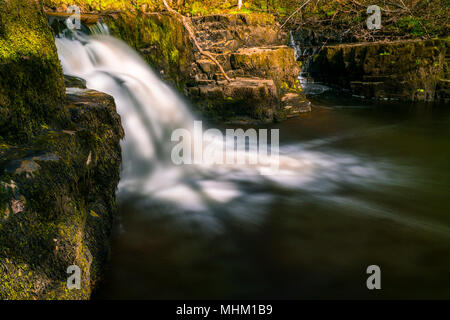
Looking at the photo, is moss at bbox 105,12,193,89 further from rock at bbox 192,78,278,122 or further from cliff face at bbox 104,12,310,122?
rock at bbox 192,78,278,122

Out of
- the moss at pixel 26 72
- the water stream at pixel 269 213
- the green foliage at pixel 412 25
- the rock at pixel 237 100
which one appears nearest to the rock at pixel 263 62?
the rock at pixel 237 100

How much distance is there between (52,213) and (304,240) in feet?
6.45

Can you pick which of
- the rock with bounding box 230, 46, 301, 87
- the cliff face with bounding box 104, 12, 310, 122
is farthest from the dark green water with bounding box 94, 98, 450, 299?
the rock with bounding box 230, 46, 301, 87

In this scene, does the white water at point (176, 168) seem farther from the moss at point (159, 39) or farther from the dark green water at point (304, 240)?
the moss at point (159, 39)

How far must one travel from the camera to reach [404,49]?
870cm

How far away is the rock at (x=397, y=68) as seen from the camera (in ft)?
28.0

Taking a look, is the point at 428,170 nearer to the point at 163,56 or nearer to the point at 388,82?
the point at 163,56

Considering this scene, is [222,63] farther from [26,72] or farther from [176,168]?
[26,72]

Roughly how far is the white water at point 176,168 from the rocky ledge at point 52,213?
1.14m

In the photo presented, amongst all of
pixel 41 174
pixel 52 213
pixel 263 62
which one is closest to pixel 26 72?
pixel 41 174

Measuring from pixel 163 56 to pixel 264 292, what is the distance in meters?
5.90

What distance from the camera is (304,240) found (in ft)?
8.38

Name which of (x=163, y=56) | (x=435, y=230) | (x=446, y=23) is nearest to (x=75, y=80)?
(x=163, y=56)

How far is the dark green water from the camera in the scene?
80.4 inches
